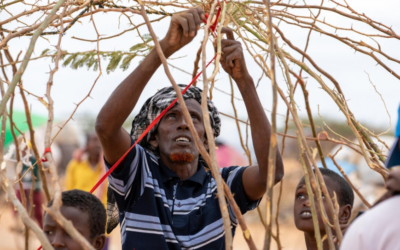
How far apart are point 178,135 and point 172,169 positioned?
172 mm

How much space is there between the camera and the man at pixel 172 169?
2.07 meters

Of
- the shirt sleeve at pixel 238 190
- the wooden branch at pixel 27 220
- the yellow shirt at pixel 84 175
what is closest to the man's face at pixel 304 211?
the shirt sleeve at pixel 238 190

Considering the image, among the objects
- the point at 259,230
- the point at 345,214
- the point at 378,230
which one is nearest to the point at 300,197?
the point at 345,214

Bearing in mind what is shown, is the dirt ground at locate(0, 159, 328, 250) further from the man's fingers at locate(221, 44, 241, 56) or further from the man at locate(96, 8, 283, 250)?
the man's fingers at locate(221, 44, 241, 56)

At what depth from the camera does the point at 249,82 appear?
7.29 feet

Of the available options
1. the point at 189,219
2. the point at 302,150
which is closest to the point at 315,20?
the point at 302,150

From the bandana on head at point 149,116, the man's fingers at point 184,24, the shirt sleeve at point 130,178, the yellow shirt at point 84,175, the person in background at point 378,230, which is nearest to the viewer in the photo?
the person in background at point 378,230

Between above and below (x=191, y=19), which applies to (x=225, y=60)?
below

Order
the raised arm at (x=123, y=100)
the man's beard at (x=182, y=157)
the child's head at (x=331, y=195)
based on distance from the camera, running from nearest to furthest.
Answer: the raised arm at (x=123, y=100) < the man's beard at (x=182, y=157) < the child's head at (x=331, y=195)

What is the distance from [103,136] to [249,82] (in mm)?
670

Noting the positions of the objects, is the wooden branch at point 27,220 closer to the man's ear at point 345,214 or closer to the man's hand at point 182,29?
the man's hand at point 182,29

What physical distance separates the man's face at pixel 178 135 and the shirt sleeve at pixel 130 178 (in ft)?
0.48

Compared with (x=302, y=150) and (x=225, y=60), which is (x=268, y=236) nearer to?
(x=302, y=150)

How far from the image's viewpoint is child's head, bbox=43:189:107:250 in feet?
6.81
